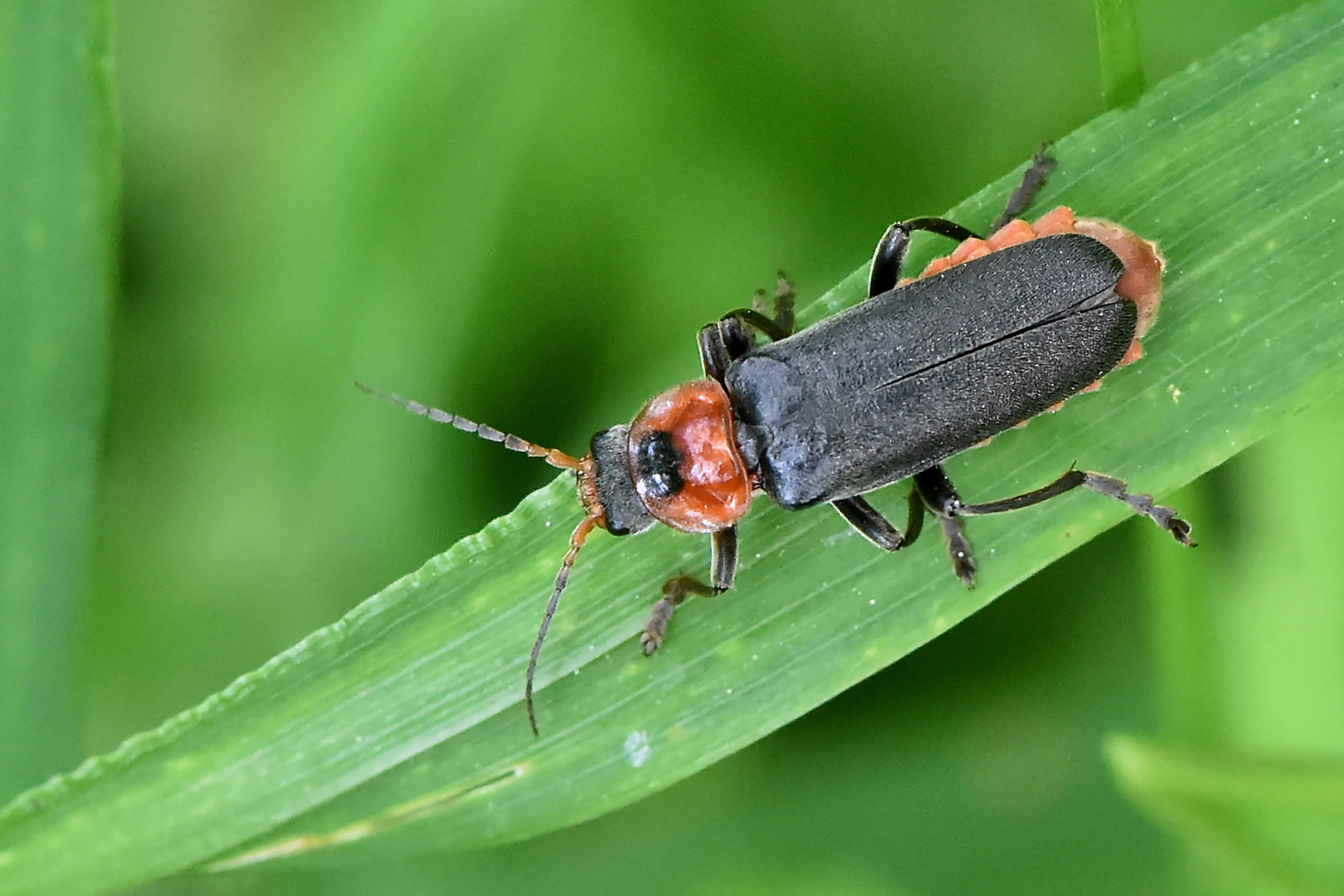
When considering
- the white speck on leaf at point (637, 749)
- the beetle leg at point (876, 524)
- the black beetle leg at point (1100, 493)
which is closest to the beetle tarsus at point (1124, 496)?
the black beetle leg at point (1100, 493)

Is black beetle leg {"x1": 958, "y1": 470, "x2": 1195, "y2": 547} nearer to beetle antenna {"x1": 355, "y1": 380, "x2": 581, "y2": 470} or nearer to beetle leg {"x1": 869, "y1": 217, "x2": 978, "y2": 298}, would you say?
beetle leg {"x1": 869, "y1": 217, "x2": 978, "y2": 298}

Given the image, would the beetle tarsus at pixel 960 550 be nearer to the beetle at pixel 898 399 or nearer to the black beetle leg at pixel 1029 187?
the beetle at pixel 898 399

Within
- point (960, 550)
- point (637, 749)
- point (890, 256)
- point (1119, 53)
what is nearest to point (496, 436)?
point (637, 749)

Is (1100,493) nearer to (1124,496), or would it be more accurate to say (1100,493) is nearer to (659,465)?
(1124,496)

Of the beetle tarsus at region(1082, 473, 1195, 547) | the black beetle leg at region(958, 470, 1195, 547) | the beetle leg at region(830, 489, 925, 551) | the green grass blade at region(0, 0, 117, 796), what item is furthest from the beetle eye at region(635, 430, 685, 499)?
the green grass blade at region(0, 0, 117, 796)

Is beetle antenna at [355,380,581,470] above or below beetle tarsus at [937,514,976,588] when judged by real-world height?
above
